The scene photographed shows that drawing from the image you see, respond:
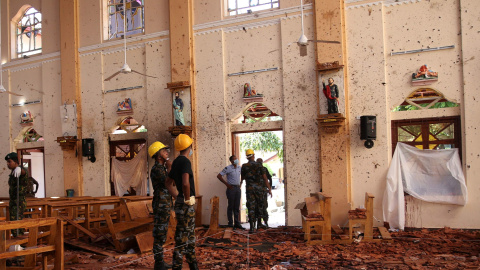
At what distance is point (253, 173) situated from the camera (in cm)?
1111

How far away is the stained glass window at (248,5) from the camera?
40.3ft

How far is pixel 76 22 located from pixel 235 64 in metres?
6.37

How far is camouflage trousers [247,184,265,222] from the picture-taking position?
10.9m

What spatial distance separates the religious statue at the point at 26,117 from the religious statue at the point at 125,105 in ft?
13.5

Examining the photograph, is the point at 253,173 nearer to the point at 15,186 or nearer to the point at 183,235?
the point at 183,235

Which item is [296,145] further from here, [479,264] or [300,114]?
[479,264]

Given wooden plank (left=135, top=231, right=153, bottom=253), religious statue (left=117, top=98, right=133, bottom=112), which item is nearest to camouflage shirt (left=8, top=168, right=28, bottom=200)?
wooden plank (left=135, top=231, right=153, bottom=253)

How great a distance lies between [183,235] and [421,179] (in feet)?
21.4

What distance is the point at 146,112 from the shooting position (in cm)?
1346

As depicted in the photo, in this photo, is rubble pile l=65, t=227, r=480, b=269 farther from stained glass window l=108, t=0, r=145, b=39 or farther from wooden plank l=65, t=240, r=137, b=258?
stained glass window l=108, t=0, r=145, b=39

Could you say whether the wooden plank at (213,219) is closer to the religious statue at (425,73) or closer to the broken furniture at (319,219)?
the broken furniture at (319,219)

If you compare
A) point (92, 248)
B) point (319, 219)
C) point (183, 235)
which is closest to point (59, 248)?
point (183, 235)

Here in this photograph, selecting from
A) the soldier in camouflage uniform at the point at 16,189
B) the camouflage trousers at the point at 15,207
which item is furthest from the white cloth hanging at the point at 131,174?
the camouflage trousers at the point at 15,207

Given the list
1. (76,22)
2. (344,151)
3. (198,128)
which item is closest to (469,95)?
(344,151)
